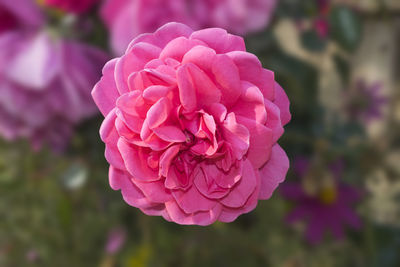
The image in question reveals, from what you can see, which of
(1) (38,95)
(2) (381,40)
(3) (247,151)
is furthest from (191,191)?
(2) (381,40)

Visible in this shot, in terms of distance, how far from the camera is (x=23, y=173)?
0.49 m

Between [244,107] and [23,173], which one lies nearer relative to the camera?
[244,107]

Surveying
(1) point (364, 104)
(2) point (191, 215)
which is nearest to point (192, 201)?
(2) point (191, 215)

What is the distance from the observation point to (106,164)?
39 centimetres

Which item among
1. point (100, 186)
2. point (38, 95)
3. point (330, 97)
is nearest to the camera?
point (38, 95)

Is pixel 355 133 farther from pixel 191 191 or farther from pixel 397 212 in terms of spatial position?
pixel 191 191

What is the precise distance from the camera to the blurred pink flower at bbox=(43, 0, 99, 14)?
300 millimetres

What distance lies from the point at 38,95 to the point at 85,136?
0.24 ft

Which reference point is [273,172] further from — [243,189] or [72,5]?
[72,5]

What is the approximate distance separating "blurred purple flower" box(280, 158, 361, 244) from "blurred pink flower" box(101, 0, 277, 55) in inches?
7.1

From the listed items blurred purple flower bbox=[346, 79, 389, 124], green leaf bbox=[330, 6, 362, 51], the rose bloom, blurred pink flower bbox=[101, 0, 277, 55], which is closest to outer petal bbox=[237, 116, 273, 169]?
the rose bloom

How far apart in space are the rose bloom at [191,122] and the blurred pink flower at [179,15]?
0.15 meters

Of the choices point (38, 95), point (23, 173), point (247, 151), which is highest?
point (247, 151)

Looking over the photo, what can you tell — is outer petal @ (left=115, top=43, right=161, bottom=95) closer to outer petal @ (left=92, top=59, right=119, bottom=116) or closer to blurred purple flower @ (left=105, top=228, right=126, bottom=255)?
outer petal @ (left=92, top=59, right=119, bottom=116)
